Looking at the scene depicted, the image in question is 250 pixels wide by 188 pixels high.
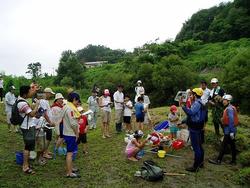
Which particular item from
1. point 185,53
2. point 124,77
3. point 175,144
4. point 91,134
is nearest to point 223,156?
point 175,144

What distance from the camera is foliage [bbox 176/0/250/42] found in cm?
4879

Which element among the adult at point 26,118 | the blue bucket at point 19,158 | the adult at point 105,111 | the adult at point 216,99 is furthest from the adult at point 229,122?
the blue bucket at point 19,158

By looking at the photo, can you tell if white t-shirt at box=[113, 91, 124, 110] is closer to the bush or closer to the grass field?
the grass field

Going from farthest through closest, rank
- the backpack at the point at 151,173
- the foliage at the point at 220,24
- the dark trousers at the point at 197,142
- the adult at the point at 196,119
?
1. the foliage at the point at 220,24
2. the dark trousers at the point at 197,142
3. the adult at the point at 196,119
4. the backpack at the point at 151,173

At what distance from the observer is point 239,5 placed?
52.8 metres

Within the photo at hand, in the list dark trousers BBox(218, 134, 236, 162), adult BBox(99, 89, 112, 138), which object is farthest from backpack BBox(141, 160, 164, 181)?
adult BBox(99, 89, 112, 138)

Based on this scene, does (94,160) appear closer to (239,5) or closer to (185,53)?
(185,53)

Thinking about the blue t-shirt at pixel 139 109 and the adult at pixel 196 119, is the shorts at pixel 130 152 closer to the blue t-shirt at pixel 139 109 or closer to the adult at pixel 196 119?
the adult at pixel 196 119

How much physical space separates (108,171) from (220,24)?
46.9 meters

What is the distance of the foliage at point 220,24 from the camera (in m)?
48.8

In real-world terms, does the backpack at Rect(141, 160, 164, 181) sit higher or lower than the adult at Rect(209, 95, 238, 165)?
lower

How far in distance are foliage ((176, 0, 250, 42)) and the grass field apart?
40.9 m

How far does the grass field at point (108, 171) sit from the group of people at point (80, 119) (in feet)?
0.87

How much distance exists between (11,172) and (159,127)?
6.15 metres
